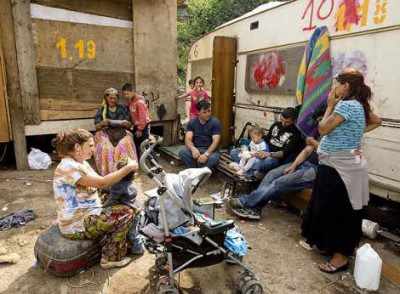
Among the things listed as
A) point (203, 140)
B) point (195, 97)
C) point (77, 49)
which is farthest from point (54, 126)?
point (203, 140)

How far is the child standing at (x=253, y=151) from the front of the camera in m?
4.73

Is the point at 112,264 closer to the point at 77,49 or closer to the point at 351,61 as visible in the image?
the point at 351,61

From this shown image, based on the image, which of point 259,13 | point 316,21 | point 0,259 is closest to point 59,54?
point 259,13

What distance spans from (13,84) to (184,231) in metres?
4.80

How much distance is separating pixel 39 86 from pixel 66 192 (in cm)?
398

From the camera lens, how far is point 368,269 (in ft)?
9.21

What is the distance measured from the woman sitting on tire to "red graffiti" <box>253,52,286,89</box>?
3.27 m

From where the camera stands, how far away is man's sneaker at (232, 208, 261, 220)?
13.7 feet

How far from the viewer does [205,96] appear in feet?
22.7

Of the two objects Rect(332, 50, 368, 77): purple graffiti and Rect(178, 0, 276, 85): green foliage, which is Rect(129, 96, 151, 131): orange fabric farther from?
Rect(178, 0, 276, 85): green foliage

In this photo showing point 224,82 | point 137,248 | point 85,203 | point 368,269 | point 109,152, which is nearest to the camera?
point 368,269

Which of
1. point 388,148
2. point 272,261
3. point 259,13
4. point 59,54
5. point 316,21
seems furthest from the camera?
point 59,54

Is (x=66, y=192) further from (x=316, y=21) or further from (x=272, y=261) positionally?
(x=316, y=21)

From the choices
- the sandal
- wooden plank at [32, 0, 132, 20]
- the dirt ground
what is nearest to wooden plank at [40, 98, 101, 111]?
wooden plank at [32, 0, 132, 20]
